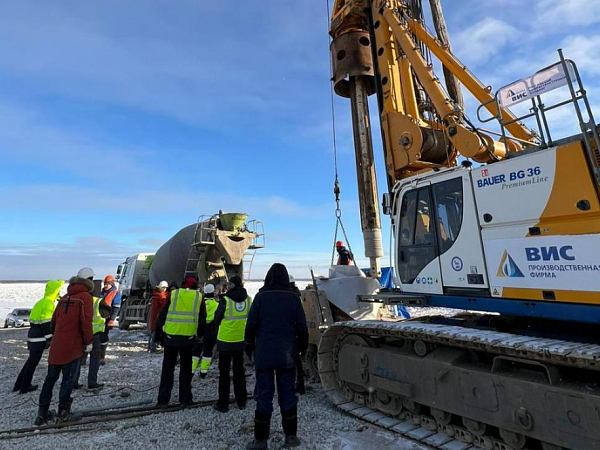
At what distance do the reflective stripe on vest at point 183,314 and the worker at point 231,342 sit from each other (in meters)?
0.44

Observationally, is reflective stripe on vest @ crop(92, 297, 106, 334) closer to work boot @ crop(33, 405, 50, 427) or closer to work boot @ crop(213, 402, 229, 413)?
work boot @ crop(33, 405, 50, 427)

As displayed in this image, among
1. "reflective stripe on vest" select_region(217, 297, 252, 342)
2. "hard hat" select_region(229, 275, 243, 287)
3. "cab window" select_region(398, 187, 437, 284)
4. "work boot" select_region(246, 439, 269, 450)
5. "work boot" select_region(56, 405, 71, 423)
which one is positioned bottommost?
"work boot" select_region(246, 439, 269, 450)

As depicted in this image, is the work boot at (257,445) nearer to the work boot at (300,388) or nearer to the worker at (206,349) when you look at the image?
the work boot at (300,388)

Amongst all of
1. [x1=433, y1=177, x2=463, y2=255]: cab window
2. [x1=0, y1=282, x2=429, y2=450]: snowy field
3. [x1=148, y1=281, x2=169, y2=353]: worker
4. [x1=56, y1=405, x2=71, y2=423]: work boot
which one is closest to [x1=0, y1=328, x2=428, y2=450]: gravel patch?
[x1=0, y1=282, x2=429, y2=450]: snowy field

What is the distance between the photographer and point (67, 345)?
5262 mm

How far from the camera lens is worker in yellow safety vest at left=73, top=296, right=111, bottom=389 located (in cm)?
703

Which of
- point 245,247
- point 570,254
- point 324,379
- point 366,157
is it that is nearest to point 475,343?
point 570,254

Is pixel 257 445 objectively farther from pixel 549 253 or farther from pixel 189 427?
pixel 549 253

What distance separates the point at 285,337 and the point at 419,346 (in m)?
1.83

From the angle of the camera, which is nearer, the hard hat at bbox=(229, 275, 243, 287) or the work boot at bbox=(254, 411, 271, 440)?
the work boot at bbox=(254, 411, 271, 440)

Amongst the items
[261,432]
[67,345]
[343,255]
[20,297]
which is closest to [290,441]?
[261,432]

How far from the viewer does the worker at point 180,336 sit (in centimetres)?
581

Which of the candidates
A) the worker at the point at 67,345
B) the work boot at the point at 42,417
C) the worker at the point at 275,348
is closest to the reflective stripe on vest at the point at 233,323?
the worker at the point at 275,348

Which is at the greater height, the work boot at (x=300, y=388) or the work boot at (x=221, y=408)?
the work boot at (x=300, y=388)
